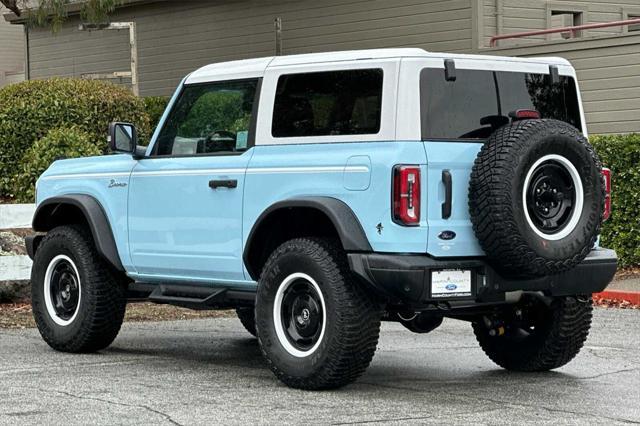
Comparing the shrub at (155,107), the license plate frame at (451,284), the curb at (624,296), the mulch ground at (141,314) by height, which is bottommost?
the curb at (624,296)

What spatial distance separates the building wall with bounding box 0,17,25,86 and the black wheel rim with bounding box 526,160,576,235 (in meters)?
31.3

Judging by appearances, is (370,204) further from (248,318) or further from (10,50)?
(10,50)

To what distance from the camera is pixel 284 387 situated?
8.54m

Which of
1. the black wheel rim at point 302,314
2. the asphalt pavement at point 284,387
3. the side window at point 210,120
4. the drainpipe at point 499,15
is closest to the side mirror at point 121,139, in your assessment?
the side window at point 210,120

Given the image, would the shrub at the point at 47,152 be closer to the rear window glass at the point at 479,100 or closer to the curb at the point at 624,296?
the curb at the point at 624,296

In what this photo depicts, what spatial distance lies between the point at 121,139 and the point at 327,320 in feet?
8.28

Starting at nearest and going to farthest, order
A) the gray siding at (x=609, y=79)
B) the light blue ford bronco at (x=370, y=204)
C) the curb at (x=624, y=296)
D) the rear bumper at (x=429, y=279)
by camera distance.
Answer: the rear bumper at (x=429, y=279), the light blue ford bronco at (x=370, y=204), the curb at (x=624, y=296), the gray siding at (x=609, y=79)

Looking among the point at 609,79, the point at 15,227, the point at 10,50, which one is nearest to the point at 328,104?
the point at 15,227

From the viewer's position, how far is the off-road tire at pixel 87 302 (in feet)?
33.1

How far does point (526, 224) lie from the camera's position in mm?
7938

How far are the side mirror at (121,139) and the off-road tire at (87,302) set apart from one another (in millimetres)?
903

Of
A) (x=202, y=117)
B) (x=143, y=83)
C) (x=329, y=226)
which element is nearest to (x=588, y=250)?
(x=329, y=226)

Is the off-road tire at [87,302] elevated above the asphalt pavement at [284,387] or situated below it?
above

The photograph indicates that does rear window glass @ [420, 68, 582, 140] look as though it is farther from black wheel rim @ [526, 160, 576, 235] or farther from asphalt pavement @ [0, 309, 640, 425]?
asphalt pavement @ [0, 309, 640, 425]
